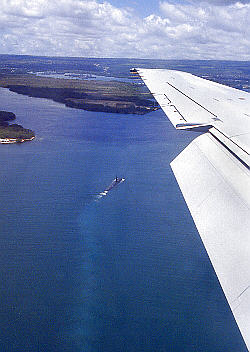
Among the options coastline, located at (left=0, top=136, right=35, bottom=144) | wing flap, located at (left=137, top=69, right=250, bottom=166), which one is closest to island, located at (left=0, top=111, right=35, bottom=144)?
coastline, located at (left=0, top=136, right=35, bottom=144)

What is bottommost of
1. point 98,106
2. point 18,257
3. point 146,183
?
point 18,257

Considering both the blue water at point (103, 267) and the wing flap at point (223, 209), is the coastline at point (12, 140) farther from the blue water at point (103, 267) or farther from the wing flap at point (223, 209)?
the wing flap at point (223, 209)

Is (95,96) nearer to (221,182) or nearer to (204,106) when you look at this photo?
(204,106)

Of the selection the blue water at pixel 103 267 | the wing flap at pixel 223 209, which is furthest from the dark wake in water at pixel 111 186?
the wing flap at pixel 223 209

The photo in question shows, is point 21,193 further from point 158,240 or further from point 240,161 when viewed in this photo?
point 240,161

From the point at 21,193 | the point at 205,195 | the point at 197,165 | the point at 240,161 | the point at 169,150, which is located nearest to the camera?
the point at 205,195

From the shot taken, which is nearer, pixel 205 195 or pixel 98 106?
pixel 205 195

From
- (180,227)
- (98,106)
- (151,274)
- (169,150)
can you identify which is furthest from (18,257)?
(98,106)
